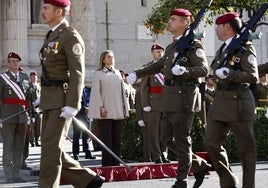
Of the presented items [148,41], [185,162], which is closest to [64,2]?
[185,162]

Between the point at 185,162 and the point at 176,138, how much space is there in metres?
0.30

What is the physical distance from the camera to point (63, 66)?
7629mm

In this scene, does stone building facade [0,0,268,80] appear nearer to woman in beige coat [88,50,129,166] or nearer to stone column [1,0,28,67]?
stone column [1,0,28,67]

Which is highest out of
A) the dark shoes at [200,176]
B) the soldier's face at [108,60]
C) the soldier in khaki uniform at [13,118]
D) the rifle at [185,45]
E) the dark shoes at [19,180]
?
the rifle at [185,45]

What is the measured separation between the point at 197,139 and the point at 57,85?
593 centimetres

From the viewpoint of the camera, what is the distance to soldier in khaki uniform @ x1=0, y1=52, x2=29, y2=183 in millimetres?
11039

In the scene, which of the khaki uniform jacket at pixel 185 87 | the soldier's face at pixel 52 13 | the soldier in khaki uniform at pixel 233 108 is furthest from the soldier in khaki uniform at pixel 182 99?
the soldier's face at pixel 52 13

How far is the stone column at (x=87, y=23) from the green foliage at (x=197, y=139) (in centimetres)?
1002

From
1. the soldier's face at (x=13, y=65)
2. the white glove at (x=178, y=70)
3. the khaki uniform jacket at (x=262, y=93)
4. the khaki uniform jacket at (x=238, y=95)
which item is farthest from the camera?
the khaki uniform jacket at (x=262, y=93)

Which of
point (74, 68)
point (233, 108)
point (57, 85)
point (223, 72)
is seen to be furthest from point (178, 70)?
point (57, 85)

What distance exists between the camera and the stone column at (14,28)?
2255cm

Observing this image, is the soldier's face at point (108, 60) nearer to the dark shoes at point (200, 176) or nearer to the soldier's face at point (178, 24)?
the soldier's face at point (178, 24)

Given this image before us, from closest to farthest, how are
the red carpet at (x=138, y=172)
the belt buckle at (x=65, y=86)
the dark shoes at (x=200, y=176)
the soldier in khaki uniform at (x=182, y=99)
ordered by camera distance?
the belt buckle at (x=65, y=86) → the soldier in khaki uniform at (x=182, y=99) → the dark shoes at (x=200, y=176) → the red carpet at (x=138, y=172)

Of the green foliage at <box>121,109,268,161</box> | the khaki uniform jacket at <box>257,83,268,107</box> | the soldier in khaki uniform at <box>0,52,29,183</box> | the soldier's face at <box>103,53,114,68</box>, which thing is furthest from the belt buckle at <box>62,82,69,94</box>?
the khaki uniform jacket at <box>257,83,268,107</box>
